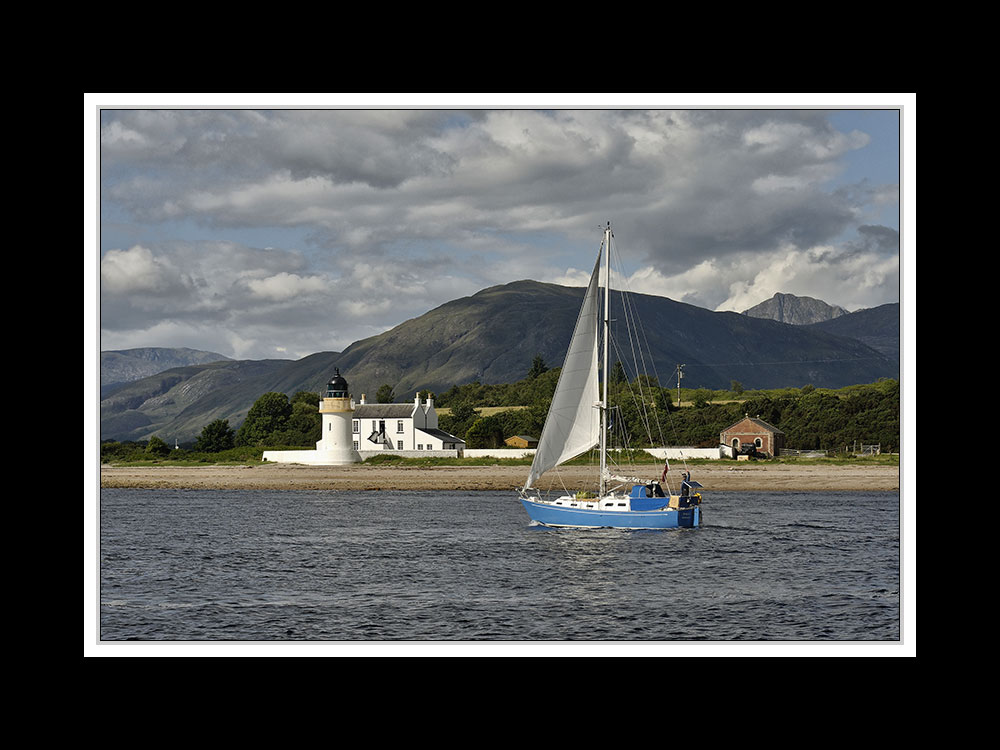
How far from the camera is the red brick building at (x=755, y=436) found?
233 feet

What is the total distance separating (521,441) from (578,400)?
36.9 metres

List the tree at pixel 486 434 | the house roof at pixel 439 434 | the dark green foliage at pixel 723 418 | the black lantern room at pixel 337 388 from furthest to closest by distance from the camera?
the house roof at pixel 439 434 < the tree at pixel 486 434 < the black lantern room at pixel 337 388 < the dark green foliage at pixel 723 418

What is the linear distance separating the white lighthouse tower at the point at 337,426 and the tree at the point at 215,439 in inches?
323

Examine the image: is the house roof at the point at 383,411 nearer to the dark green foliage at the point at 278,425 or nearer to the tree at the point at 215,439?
the dark green foliage at the point at 278,425

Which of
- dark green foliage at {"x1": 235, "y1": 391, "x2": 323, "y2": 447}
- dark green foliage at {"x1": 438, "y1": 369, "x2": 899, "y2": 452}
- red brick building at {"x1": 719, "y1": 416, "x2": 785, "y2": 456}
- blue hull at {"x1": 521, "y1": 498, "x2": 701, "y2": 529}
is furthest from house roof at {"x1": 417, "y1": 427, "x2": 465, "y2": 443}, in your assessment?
blue hull at {"x1": 521, "y1": 498, "x2": 701, "y2": 529}

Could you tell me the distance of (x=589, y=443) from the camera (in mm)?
35531

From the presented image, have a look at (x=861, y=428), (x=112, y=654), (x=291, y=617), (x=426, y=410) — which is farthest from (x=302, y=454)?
(x=112, y=654)

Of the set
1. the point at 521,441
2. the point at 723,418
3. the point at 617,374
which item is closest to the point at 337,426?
the point at 521,441

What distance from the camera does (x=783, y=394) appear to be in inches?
3467

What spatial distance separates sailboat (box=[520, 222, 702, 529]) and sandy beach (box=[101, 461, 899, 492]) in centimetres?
1555

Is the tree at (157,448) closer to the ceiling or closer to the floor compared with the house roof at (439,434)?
closer to the floor

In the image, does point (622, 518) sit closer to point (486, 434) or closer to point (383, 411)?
point (486, 434)

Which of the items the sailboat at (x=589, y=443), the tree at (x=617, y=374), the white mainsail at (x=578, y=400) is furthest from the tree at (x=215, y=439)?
the white mainsail at (x=578, y=400)
